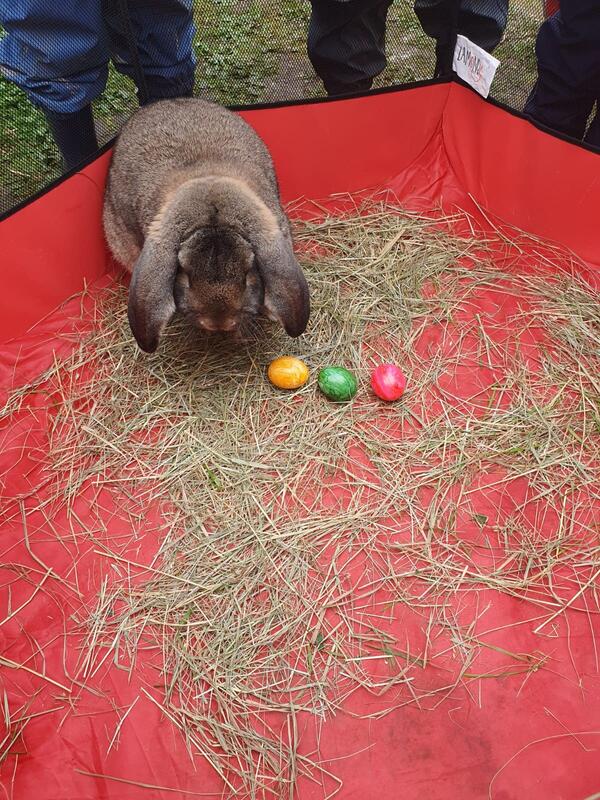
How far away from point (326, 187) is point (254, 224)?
4.95 ft

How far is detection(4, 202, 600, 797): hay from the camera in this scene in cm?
234

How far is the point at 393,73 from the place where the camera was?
13.5 feet

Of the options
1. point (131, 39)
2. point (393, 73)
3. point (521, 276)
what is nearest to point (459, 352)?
point (521, 276)

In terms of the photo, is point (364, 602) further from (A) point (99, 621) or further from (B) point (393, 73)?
(B) point (393, 73)

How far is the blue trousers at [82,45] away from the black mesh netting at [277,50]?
1cm

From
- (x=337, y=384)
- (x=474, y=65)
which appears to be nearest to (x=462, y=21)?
(x=474, y=65)

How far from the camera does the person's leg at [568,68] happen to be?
130 inches

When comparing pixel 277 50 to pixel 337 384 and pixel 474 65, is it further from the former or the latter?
pixel 337 384

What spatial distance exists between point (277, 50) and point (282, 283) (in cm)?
178

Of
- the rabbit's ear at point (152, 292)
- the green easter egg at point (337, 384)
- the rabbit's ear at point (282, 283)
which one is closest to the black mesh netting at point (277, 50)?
the rabbit's ear at point (152, 292)

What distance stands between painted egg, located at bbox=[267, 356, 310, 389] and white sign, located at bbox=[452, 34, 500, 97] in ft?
6.44

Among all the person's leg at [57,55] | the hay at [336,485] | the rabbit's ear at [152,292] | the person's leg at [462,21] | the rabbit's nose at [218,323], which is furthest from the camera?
the person's leg at [462,21]

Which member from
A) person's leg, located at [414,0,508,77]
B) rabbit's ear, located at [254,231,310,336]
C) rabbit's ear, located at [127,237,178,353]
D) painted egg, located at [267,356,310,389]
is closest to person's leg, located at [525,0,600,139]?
person's leg, located at [414,0,508,77]

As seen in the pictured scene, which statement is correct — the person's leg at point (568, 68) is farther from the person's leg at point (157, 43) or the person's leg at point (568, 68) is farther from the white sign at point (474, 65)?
the person's leg at point (157, 43)
